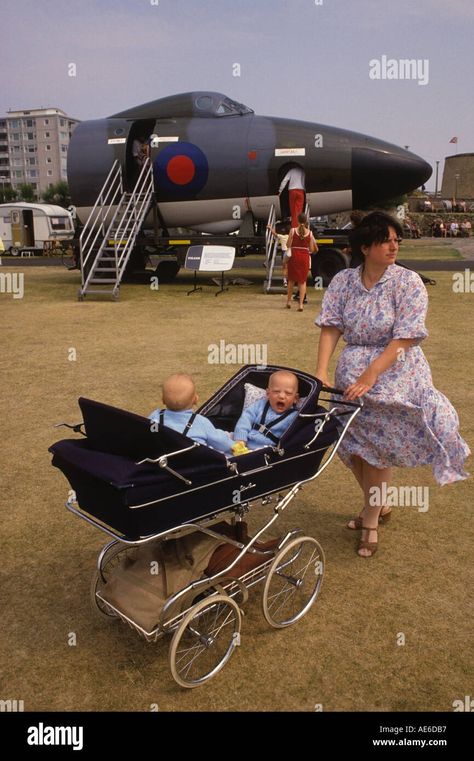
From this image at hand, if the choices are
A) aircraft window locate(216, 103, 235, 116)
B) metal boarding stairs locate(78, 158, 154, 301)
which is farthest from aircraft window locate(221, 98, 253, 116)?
metal boarding stairs locate(78, 158, 154, 301)

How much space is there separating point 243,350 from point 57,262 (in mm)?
22856

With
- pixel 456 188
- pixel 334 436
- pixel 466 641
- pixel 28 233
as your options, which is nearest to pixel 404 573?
pixel 466 641

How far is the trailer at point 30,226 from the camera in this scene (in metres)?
36.9

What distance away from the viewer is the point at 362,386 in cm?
387

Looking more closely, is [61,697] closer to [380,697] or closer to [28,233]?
[380,697]

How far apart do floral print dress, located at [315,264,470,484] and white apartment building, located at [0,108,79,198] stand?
133852 millimetres

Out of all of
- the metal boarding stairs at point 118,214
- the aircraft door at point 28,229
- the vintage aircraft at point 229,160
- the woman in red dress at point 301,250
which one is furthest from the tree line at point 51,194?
the woman in red dress at point 301,250

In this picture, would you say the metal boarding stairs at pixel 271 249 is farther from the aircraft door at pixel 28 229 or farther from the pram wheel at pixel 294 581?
the aircraft door at pixel 28 229

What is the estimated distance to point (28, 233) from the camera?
38.2m

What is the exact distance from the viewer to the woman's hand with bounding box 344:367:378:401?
12.6 feet

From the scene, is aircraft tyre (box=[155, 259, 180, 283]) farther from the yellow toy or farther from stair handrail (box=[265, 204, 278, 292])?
the yellow toy

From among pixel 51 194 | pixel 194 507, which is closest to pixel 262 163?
pixel 194 507
